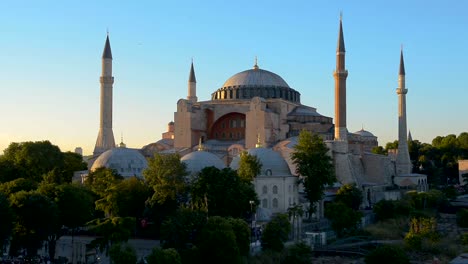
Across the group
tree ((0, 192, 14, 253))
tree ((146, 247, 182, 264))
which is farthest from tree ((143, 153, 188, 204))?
tree ((146, 247, 182, 264))

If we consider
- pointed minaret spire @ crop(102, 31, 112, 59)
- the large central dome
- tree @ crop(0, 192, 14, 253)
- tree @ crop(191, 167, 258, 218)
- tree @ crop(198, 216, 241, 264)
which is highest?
pointed minaret spire @ crop(102, 31, 112, 59)

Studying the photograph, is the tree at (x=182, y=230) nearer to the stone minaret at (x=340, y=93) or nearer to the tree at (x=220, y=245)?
the tree at (x=220, y=245)

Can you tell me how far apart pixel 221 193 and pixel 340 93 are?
1522 centimetres

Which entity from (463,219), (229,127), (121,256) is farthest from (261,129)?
(121,256)

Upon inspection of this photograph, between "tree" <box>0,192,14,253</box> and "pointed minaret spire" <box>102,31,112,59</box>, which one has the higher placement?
"pointed minaret spire" <box>102,31,112,59</box>

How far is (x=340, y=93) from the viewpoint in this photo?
114 ft

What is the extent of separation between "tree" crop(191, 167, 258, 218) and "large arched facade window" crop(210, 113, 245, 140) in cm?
1682

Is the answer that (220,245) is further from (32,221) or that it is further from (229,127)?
(229,127)

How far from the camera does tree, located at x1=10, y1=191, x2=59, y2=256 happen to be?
18453mm

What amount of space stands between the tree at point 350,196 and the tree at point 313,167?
275 centimetres

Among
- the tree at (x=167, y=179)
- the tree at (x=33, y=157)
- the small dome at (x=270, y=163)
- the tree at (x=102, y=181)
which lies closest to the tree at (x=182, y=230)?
the tree at (x=167, y=179)

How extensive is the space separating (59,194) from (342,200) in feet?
46.6

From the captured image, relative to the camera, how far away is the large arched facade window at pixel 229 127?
39325 mm

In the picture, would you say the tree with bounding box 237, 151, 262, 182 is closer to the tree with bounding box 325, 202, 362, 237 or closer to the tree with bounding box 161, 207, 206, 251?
the tree with bounding box 325, 202, 362, 237
